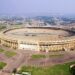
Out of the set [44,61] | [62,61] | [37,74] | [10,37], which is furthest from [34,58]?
[10,37]


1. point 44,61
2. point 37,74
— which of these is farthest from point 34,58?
point 37,74

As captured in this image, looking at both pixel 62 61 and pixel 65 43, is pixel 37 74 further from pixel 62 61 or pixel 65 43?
pixel 65 43

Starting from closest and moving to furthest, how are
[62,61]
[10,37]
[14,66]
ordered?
[14,66] → [62,61] → [10,37]

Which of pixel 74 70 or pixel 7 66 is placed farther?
pixel 7 66

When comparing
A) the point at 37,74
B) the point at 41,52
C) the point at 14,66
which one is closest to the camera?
the point at 37,74

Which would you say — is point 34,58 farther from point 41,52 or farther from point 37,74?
point 37,74

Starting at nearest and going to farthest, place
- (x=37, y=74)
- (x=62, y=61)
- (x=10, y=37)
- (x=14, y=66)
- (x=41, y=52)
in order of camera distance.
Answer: (x=37, y=74)
(x=14, y=66)
(x=62, y=61)
(x=41, y=52)
(x=10, y=37)

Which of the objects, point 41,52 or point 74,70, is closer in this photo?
point 74,70

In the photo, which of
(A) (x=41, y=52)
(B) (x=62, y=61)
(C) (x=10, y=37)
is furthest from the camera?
(C) (x=10, y=37)
